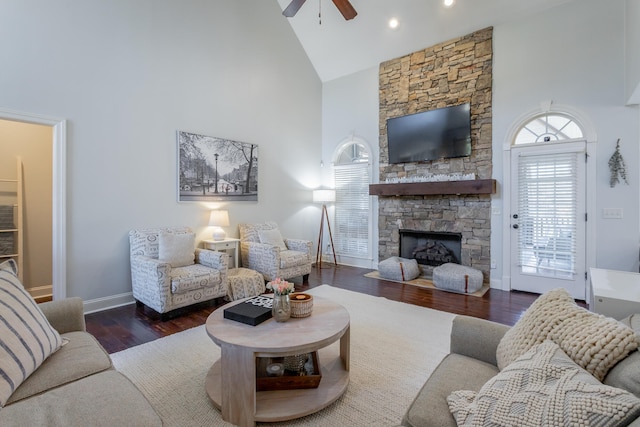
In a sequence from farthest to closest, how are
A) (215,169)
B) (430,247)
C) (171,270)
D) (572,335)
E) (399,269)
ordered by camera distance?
1. (430,247)
2. (399,269)
3. (215,169)
4. (171,270)
5. (572,335)

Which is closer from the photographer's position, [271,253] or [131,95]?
[131,95]

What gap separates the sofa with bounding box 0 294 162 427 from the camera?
1.17 metres

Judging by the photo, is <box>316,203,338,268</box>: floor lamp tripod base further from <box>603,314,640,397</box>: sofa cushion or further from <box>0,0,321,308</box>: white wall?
<box>603,314,640,397</box>: sofa cushion

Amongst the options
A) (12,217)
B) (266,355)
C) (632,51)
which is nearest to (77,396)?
(266,355)

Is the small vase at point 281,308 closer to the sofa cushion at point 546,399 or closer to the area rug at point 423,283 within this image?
the sofa cushion at point 546,399

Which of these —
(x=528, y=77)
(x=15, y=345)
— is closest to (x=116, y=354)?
(x=15, y=345)

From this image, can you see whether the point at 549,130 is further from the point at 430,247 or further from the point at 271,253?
the point at 271,253

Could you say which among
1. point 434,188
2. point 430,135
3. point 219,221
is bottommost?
point 219,221

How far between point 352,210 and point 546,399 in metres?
5.41

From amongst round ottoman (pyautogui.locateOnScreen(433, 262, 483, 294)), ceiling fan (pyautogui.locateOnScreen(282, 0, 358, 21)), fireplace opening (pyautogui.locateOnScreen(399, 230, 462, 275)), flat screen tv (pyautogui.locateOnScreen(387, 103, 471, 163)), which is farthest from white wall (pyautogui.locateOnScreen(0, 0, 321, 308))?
round ottoman (pyautogui.locateOnScreen(433, 262, 483, 294))

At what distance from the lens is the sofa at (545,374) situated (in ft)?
2.94

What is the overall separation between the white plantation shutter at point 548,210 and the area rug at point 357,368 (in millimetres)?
1864

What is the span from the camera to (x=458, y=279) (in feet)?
14.5

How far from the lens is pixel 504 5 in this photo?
4.39m
